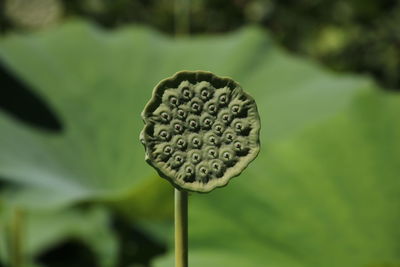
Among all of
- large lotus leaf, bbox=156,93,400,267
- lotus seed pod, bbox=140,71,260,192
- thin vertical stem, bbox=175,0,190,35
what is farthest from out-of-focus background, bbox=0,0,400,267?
thin vertical stem, bbox=175,0,190,35

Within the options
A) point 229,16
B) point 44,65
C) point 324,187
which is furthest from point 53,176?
point 229,16

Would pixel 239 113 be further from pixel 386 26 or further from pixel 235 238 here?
pixel 386 26

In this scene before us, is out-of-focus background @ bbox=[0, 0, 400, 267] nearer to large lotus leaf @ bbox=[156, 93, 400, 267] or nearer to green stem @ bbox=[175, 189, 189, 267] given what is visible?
large lotus leaf @ bbox=[156, 93, 400, 267]

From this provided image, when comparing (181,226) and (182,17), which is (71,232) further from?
(182,17)

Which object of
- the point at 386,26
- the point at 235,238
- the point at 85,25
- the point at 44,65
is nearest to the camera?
the point at 235,238

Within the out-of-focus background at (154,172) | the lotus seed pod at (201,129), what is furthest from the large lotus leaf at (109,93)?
the lotus seed pod at (201,129)
